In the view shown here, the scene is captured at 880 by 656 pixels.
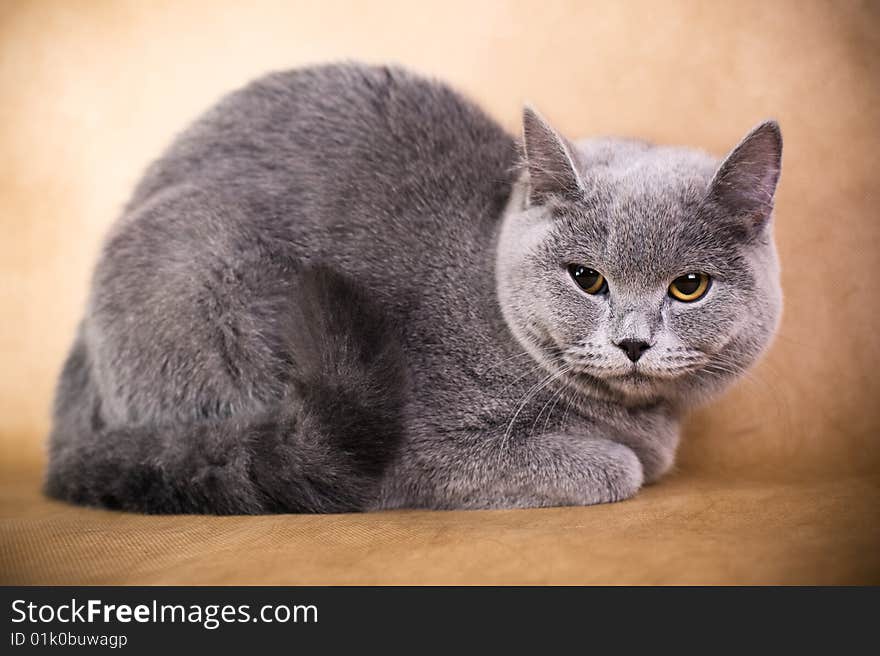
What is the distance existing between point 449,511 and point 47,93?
4.90 ft

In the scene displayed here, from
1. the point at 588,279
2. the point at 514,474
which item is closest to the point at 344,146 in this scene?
the point at 588,279

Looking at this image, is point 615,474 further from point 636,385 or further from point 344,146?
point 344,146

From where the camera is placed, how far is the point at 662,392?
63.2 inches

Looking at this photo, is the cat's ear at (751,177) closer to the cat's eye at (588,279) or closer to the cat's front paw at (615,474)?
the cat's eye at (588,279)

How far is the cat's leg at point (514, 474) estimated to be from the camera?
158cm

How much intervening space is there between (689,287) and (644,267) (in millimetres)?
94

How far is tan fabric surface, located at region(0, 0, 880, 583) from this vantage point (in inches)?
48.1

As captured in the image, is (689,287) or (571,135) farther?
(571,135)

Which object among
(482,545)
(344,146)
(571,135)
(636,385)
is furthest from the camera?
(571,135)

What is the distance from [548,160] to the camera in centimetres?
157

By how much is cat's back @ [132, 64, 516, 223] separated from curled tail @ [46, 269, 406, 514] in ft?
1.00

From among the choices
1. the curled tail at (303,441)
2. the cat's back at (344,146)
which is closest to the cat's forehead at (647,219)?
the cat's back at (344,146)

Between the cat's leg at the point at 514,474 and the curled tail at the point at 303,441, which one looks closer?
the curled tail at the point at 303,441

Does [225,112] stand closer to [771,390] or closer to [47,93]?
[47,93]
